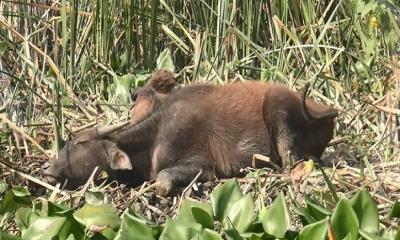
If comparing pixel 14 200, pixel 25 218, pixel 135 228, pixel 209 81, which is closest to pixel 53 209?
pixel 25 218

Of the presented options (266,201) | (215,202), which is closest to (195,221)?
(215,202)

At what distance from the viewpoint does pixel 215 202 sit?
536 cm

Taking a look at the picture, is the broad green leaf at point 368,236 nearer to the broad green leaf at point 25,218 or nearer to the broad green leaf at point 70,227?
the broad green leaf at point 70,227

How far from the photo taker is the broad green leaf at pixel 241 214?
5.17m

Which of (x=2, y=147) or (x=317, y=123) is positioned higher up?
(x=317, y=123)

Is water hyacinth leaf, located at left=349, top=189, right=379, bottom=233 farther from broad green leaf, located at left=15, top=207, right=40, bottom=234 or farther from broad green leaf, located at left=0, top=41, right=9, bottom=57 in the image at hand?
broad green leaf, located at left=0, top=41, right=9, bottom=57

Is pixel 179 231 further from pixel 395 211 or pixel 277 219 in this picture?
pixel 395 211

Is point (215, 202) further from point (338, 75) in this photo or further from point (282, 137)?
point (338, 75)

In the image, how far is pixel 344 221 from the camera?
497 centimetres

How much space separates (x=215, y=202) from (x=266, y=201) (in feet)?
2.16

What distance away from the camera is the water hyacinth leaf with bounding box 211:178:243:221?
5.35 metres

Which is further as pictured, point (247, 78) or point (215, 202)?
point (247, 78)

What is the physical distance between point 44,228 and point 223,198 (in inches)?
36.2

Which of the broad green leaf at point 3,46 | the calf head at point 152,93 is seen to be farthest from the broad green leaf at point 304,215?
the broad green leaf at point 3,46
